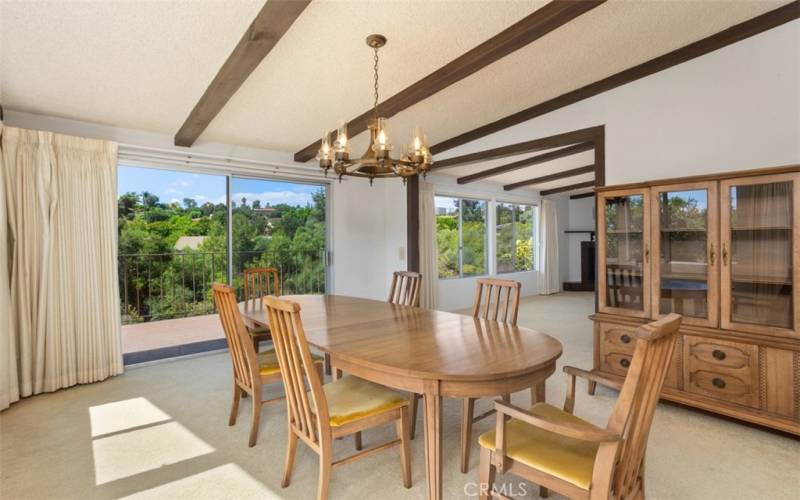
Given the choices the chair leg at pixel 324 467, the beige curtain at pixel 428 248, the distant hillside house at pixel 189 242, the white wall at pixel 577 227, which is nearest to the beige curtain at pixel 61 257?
the distant hillside house at pixel 189 242

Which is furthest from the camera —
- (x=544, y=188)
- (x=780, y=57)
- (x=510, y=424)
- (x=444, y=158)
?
(x=544, y=188)

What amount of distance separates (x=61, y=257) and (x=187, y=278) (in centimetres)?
210

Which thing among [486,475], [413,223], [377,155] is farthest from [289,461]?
[413,223]

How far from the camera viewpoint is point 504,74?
10.6 feet

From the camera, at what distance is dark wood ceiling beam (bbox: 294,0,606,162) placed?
2340 millimetres

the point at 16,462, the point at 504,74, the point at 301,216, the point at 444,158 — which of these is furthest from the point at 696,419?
the point at 301,216

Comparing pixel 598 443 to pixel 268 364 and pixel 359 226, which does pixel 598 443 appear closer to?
pixel 268 364

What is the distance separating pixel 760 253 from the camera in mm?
2428

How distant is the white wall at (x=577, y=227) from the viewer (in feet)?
29.7

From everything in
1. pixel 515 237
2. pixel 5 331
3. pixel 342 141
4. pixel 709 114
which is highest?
pixel 709 114

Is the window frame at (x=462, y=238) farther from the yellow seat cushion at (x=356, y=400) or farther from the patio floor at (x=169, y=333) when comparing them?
the yellow seat cushion at (x=356, y=400)

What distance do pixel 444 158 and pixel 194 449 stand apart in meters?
4.21

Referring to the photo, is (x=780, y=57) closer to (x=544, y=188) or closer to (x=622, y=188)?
(x=622, y=188)

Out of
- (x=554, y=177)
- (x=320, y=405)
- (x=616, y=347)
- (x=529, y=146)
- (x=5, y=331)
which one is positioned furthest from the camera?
(x=554, y=177)
